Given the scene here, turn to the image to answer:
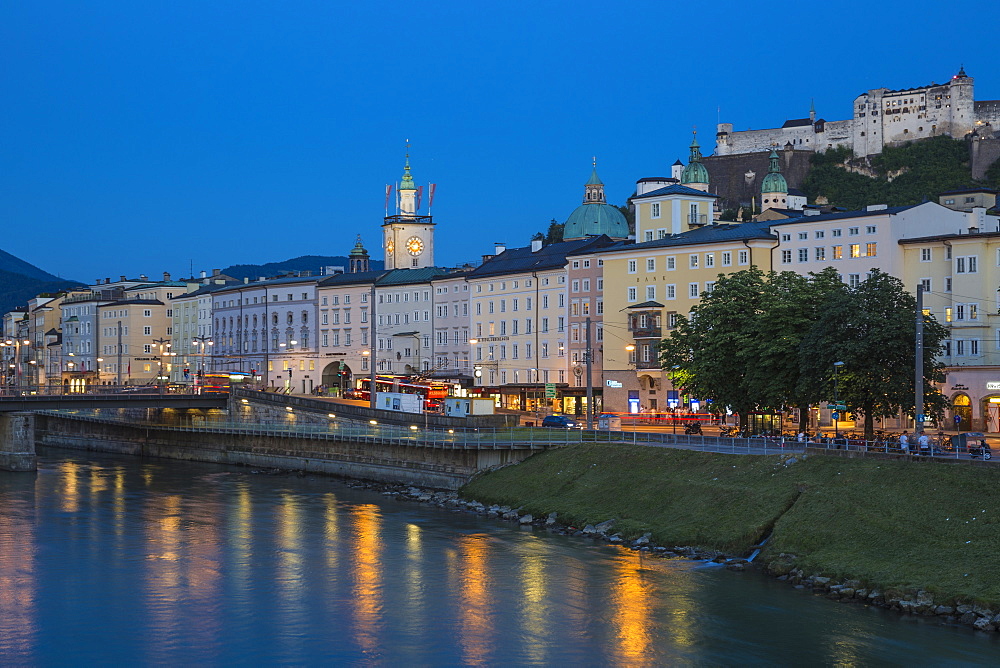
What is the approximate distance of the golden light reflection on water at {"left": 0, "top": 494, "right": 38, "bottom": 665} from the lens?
4184cm

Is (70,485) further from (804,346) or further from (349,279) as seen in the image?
(349,279)

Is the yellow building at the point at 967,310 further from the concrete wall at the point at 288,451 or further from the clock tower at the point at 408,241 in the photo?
the clock tower at the point at 408,241

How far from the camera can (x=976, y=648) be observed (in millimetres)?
39938

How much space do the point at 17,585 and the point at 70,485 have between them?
1495 inches

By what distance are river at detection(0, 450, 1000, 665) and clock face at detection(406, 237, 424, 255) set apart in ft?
380

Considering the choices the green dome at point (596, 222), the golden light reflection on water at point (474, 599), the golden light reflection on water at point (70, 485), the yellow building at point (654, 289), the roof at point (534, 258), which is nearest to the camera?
the golden light reflection on water at point (474, 599)

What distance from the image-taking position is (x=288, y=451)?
100438mm

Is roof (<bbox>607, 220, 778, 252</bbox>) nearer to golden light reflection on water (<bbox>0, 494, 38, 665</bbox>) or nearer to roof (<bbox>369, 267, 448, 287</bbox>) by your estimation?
roof (<bbox>369, 267, 448, 287</bbox>)

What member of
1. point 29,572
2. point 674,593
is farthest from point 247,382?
point 674,593

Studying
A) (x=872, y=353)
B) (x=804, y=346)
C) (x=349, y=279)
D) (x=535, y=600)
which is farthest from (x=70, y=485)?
(x=349, y=279)

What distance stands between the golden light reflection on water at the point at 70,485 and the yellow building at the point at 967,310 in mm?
55126

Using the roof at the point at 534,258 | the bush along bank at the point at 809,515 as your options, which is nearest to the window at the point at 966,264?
the bush along bank at the point at 809,515

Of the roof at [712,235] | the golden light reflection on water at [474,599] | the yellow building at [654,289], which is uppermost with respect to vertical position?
the roof at [712,235]

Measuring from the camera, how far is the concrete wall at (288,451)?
81.6 meters
